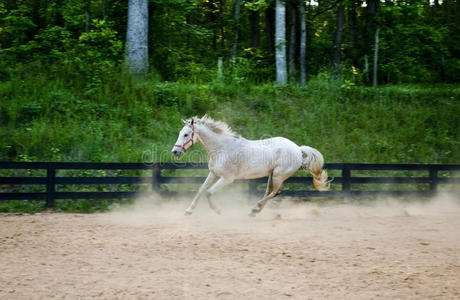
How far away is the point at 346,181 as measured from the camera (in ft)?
32.8

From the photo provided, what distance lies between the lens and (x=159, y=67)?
15.2 m

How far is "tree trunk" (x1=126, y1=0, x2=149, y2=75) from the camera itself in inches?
540

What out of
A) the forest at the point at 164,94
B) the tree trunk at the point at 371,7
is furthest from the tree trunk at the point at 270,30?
the tree trunk at the point at 371,7

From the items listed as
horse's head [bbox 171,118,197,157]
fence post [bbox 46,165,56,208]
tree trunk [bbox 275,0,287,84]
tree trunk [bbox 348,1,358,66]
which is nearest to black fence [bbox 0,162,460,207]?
fence post [bbox 46,165,56,208]

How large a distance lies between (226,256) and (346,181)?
563 centimetres

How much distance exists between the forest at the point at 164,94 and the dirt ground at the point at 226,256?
3.55 metres

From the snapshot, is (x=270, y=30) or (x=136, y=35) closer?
(x=136, y=35)

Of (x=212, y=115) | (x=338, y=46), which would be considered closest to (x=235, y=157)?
(x=212, y=115)

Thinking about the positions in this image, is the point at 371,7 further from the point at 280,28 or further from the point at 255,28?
the point at 280,28

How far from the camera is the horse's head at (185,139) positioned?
22.9 feet

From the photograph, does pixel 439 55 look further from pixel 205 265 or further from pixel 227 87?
pixel 205 265

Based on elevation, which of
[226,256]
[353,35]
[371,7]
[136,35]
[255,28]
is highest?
[371,7]

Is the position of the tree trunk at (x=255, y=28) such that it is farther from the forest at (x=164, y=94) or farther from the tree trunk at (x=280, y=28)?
the tree trunk at (x=280, y=28)

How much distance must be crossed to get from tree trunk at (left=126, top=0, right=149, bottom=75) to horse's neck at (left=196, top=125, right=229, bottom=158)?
6952mm
